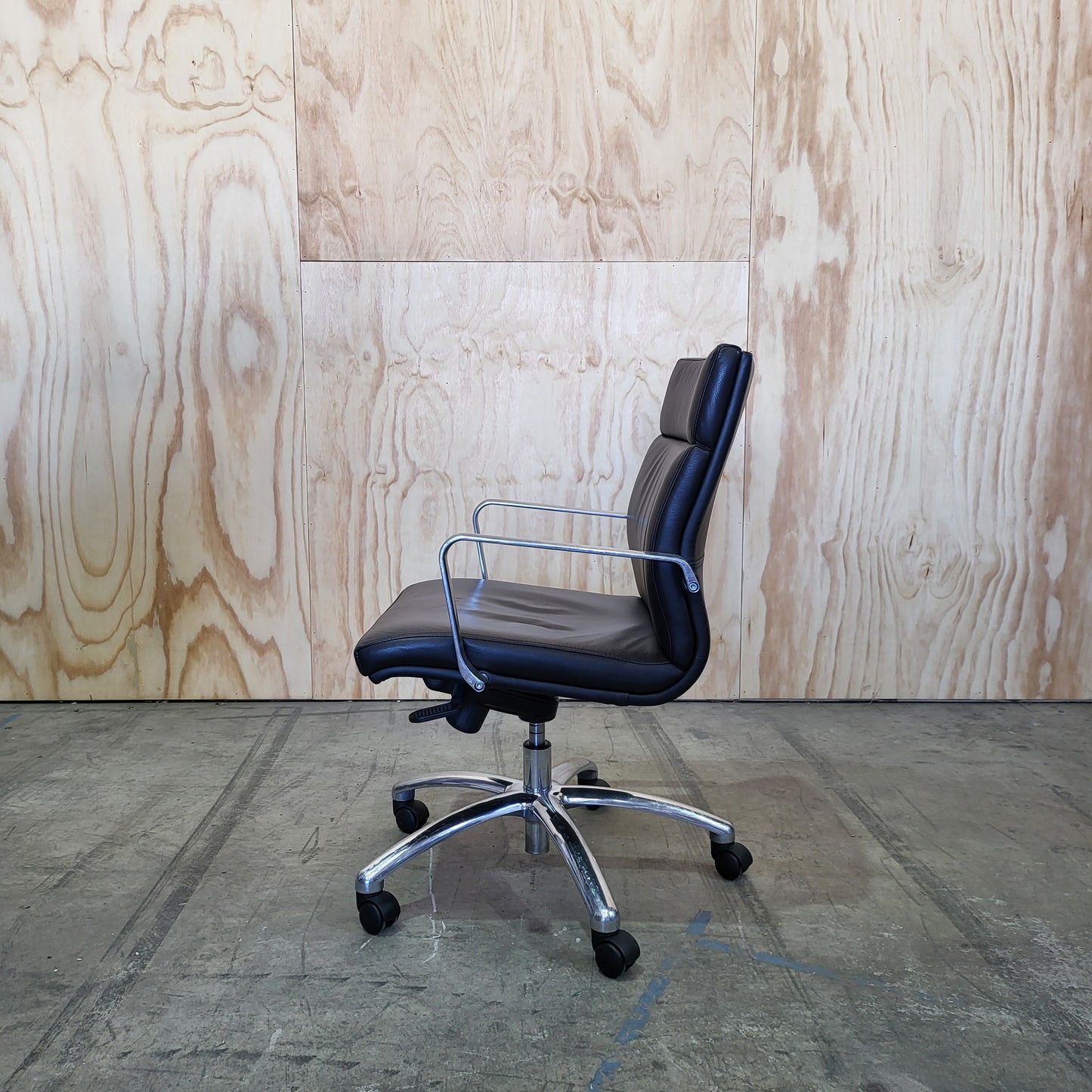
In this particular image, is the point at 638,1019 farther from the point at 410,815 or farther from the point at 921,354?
the point at 921,354

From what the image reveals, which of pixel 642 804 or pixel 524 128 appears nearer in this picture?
pixel 642 804

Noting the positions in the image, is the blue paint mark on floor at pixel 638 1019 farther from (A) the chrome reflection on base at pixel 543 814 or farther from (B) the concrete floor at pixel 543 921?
(A) the chrome reflection on base at pixel 543 814

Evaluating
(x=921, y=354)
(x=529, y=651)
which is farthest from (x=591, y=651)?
(x=921, y=354)

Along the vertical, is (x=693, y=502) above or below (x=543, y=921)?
above

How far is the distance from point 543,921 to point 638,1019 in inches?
12.8

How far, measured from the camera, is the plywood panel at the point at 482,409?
9.74 feet

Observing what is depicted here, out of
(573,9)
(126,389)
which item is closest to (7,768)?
(126,389)

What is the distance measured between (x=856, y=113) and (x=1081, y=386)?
1048 millimetres

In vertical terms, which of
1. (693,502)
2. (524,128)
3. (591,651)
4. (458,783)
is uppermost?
(524,128)

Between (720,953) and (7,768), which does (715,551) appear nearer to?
(720,953)

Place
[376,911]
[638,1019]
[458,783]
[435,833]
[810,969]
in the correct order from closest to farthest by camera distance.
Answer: [638,1019] → [810,969] → [376,911] → [435,833] → [458,783]

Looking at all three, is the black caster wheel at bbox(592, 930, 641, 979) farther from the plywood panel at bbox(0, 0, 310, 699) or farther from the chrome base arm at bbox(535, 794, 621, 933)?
the plywood panel at bbox(0, 0, 310, 699)

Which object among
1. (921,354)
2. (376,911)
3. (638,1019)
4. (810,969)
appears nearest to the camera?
(638,1019)

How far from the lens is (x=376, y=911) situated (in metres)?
1.78
